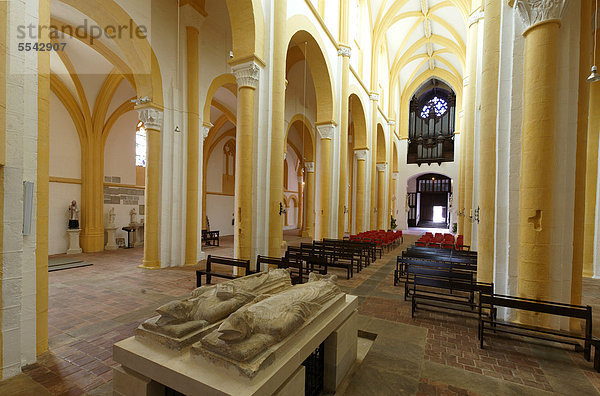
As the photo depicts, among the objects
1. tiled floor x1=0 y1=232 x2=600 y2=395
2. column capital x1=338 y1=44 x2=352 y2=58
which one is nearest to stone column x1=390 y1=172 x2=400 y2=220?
column capital x1=338 y1=44 x2=352 y2=58

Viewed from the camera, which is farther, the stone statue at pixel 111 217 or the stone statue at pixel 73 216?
the stone statue at pixel 111 217

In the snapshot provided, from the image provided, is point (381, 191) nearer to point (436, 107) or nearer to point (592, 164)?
point (436, 107)

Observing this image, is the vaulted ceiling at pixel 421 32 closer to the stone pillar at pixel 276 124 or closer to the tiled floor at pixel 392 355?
the stone pillar at pixel 276 124

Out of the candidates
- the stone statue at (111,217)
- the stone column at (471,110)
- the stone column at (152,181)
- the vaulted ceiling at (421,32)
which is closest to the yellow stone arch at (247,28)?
the stone column at (152,181)

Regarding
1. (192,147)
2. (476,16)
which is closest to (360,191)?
(476,16)

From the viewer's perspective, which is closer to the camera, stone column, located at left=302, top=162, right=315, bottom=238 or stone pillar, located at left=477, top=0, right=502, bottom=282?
stone pillar, located at left=477, top=0, right=502, bottom=282

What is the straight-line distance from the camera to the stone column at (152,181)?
8023 millimetres

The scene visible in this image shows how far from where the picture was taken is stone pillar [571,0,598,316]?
13.5 feet

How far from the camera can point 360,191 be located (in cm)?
1555

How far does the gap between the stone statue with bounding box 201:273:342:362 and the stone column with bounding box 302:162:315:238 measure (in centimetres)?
1476

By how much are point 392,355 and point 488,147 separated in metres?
4.57

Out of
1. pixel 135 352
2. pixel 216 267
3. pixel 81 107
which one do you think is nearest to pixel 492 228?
pixel 135 352

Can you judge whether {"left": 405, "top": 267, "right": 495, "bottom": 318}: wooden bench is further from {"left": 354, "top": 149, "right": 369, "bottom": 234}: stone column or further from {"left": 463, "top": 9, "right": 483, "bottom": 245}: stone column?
{"left": 354, "top": 149, "right": 369, "bottom": 234}: stone column

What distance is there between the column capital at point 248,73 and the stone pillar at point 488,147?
5.11 metres
